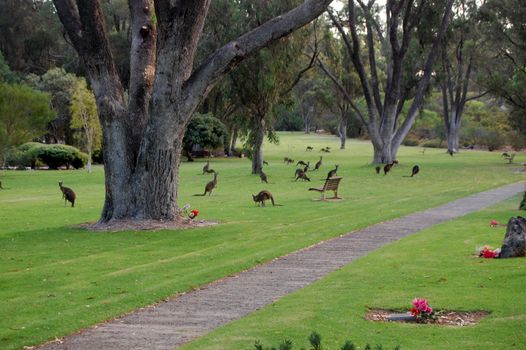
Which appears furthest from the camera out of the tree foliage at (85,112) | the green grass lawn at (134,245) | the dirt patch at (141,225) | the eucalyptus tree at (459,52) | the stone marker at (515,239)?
the eucalyptus tree at (459,52)

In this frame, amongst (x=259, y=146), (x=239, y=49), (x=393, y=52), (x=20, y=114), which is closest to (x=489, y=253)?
(x=239, y=49)

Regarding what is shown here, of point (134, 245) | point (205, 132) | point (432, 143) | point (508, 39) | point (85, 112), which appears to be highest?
point (508, 39)

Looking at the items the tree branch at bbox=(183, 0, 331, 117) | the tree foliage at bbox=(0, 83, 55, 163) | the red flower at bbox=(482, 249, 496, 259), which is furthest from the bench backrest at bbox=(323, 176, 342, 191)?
the tree foliage at bbox=(0, 83, 55, 163)

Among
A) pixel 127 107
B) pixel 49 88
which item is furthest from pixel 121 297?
pixel 49 88

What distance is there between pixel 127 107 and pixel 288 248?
756 centimetres

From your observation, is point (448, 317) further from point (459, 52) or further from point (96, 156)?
point (459, 52)

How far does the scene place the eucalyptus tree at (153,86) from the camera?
20.0m

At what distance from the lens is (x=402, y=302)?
33.6 feet

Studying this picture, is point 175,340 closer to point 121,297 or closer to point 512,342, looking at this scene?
point 121,297

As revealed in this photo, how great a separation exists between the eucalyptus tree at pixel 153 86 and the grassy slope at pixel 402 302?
726 cm

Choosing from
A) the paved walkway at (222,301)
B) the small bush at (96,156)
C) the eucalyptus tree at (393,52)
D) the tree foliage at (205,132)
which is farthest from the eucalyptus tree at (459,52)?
the paved walkway at (222,301)

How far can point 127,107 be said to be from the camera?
21156 mm

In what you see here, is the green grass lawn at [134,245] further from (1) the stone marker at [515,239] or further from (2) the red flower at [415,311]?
(1) the stone marker at [515,239]

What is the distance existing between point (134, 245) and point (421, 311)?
935cm
